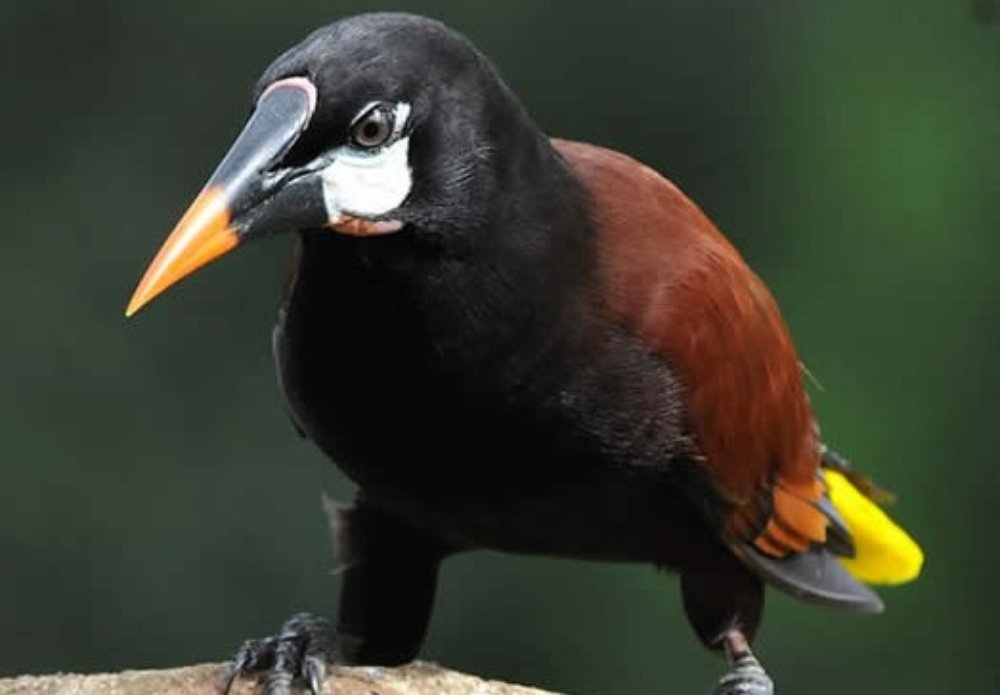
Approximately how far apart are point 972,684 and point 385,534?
1.78m

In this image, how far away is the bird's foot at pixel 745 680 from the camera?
3400 mm

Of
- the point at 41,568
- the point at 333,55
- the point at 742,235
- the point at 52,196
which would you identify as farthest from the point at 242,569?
the point at 333,55

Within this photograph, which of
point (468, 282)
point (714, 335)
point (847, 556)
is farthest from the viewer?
point (847, 556)

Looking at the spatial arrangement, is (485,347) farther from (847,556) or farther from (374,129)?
(847,556)

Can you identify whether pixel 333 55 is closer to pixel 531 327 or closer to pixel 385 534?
pixel 531 327

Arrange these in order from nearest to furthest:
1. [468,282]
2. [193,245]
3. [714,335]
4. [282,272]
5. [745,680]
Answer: [193,245] → [468,282] → [714,335] → [745,680] → [282,272]

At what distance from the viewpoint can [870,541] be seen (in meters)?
3.83

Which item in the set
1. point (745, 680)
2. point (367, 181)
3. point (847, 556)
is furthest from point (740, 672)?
point (367, 181)

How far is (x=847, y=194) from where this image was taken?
489 centimetres

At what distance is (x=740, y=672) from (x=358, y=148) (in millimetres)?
968

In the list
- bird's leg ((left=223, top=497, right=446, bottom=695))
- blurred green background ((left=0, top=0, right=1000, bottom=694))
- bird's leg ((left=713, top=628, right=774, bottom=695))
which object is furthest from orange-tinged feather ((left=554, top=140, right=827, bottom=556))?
blurred green background ((left=0, top=0, right=1000, bottom=694))

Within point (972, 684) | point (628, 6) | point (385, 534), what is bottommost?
point (972, 684)

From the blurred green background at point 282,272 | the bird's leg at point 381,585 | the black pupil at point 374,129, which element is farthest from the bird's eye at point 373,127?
the blurred green background at point 282,272

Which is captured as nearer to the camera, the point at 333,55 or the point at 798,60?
the point at 333,55
